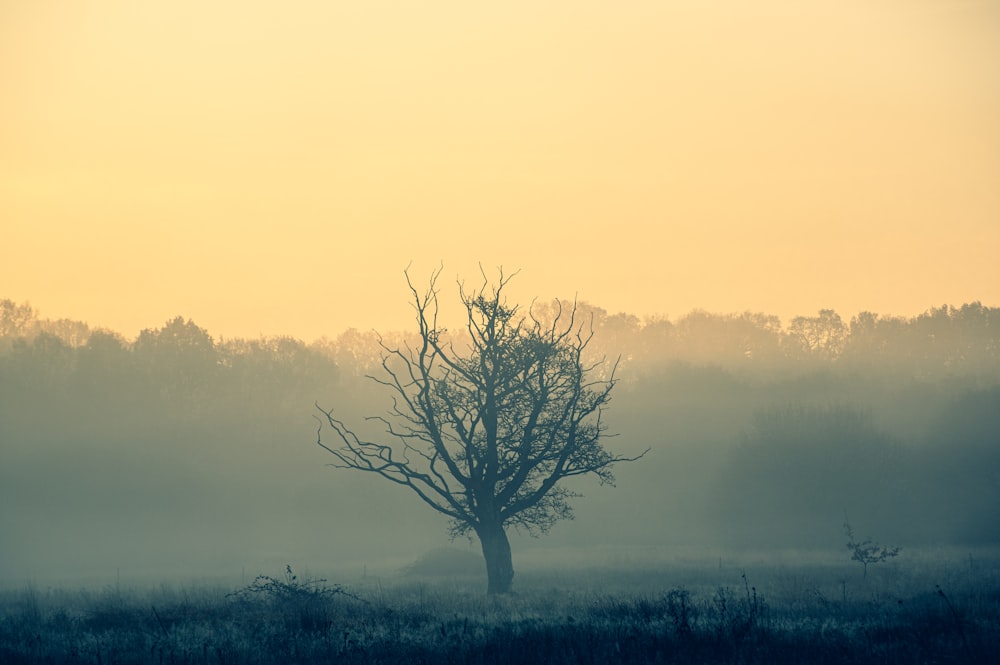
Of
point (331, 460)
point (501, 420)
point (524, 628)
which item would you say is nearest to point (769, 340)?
point (331, 460)

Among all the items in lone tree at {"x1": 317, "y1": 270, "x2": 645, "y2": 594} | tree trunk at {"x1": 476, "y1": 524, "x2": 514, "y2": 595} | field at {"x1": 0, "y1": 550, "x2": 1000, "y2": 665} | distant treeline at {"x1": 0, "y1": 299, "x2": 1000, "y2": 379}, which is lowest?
field at {"x1": 0, "y1": 550, "x2": 1000, "y2": 665}

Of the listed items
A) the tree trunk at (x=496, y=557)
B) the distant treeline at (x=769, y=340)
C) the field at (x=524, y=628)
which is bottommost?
the field at (x=524, y=628)

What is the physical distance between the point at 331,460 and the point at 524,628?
8441 centimetres

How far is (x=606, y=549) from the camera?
271 ft

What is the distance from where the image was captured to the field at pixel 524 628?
2095 centimetres

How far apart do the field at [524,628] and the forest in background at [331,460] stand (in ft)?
164

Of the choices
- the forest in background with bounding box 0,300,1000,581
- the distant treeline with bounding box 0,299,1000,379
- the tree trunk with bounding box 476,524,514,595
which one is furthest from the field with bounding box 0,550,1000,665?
the distant treeline with bounding box 0,299,1000,379

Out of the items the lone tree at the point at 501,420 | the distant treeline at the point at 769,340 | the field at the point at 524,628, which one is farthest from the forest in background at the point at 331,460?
the field at the point at 524,628

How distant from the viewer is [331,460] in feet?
350

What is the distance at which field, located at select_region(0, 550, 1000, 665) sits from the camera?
2095 cm

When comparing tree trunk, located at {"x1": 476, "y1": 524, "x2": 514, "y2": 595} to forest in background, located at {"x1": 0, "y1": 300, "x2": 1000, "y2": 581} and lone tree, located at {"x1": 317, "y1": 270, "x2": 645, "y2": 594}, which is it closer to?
lone tree, located at {"x1": 317, "y1": 270, "x2": 645, "y2": 594}

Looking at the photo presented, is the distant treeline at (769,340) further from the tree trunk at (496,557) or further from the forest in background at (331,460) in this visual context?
the tree trunk at (496,557)

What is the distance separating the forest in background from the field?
5004 centimetres

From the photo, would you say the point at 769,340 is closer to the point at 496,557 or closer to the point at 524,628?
the point at 496,557
